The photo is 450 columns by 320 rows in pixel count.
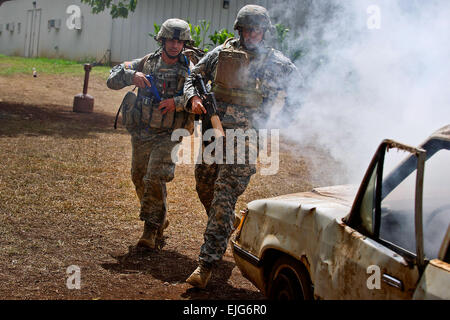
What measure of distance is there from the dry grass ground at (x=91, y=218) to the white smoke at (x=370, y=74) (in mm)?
928

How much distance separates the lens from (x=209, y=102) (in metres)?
4.82

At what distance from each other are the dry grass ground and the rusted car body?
1.08m

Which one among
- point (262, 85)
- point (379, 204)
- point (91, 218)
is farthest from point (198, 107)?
point (91, 218)

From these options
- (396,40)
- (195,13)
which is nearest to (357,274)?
(396,40)

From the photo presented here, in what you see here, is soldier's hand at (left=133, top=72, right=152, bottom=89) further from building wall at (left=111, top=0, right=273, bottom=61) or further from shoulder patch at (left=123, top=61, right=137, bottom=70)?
building wall at (left=111, top=0, right=273, bottom=61)

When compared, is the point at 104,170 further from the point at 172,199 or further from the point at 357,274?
the point at 357,274

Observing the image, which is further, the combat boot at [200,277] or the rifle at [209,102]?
the rifle at [209,102]

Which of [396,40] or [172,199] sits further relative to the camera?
[172,199]

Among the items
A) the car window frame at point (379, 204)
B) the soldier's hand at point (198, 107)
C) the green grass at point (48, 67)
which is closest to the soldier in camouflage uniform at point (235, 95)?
the soldier's hand at point (198, 107)

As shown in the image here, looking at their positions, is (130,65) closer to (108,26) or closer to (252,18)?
(252,18)

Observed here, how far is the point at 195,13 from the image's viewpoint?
2097 centimetres

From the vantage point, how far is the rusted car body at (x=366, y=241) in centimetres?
254

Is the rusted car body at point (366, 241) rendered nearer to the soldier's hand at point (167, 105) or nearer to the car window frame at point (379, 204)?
the car window frame at point (379, 204)

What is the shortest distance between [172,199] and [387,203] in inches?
191
